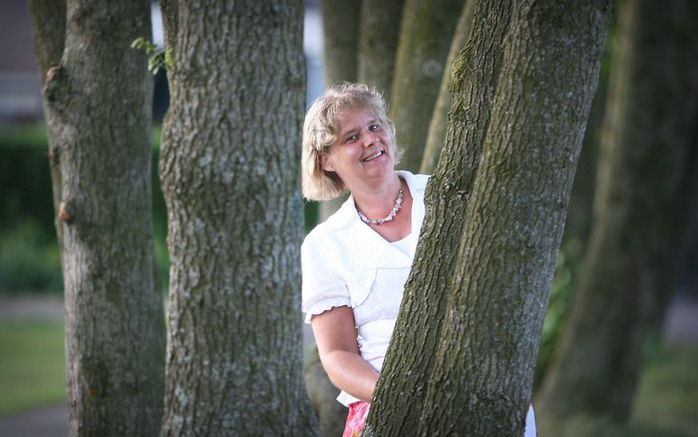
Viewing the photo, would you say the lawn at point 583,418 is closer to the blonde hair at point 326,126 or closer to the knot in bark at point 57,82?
the blonde hair at point 326,126

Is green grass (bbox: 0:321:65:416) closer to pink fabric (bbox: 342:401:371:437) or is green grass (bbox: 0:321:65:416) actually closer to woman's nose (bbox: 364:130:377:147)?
pink fabric (bbox: 342:401:371:437)

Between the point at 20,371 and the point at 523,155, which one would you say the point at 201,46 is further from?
the point at 20,371

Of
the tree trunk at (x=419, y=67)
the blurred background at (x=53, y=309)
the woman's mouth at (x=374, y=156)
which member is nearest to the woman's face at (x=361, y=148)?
the woman's mouth at (x=374, y=156)

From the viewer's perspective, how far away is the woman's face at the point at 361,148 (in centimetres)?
360

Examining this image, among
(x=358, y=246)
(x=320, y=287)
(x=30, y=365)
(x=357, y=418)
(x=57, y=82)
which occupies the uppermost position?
(x=57, y=82)

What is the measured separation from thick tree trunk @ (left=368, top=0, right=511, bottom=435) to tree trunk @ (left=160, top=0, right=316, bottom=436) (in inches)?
24.7

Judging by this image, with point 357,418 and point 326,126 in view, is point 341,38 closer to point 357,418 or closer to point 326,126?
point 326,126

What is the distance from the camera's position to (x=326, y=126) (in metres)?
3.69

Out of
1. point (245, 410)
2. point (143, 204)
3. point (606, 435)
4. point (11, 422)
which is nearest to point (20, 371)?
point (11, 422)

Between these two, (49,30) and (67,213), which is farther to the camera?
(49,30)

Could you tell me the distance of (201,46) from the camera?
3447 millimetres

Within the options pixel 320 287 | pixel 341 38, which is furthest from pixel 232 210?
pixel 341 38

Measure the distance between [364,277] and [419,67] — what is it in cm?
165

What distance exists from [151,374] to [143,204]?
74 centimetres
